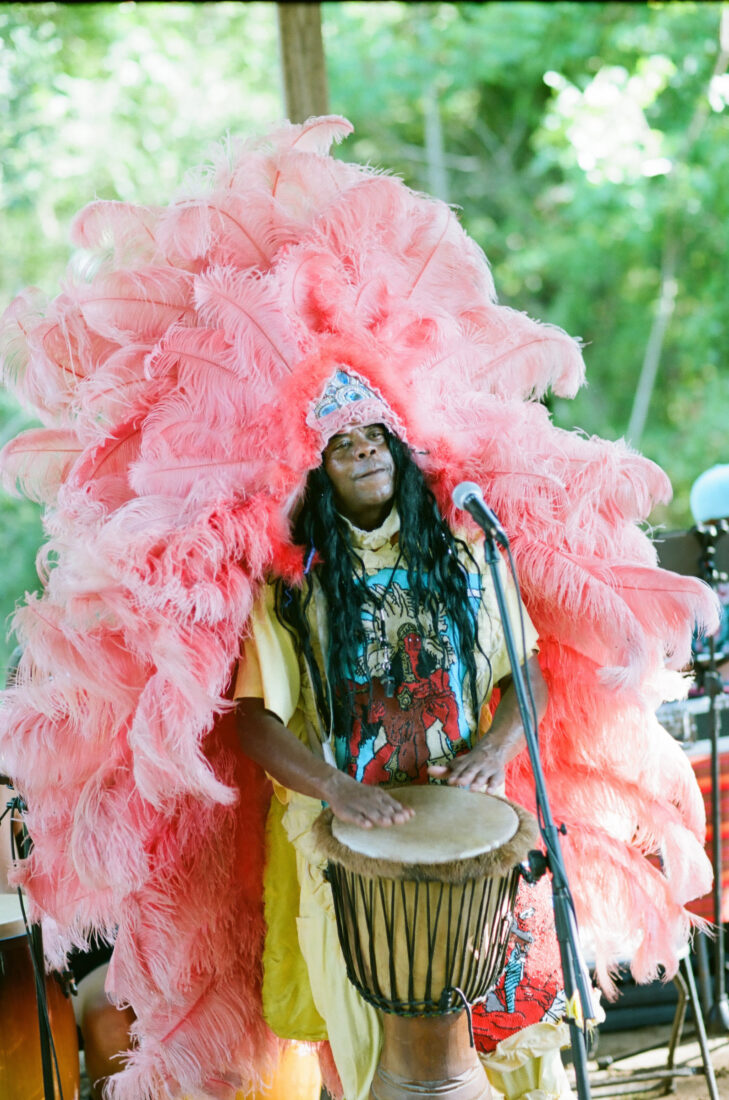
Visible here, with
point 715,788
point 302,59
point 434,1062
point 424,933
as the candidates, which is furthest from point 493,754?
point 302,59

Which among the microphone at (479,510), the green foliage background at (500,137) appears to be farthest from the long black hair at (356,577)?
the green foliage background at (500,137)

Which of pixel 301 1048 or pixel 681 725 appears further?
pixel 681 725

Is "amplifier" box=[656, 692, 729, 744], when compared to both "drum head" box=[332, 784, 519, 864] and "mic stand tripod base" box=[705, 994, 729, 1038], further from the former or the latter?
"drum head" box=[332, 784, 519, 864]

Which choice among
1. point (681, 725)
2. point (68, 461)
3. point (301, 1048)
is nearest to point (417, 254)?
point (68, 461)

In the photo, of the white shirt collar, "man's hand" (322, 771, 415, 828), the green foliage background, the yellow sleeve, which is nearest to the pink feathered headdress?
the yellow sleeve

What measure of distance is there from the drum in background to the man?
65 cm

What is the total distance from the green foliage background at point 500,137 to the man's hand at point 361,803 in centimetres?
656

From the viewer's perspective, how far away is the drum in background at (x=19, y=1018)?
2918mm

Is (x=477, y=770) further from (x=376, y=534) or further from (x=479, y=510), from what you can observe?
(x=479, y=510)

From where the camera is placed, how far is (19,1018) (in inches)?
116

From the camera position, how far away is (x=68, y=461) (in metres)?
2.94

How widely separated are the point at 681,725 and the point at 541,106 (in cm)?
938

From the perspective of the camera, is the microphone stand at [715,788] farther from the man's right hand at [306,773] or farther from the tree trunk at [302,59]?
the tree trunk at [302,59]

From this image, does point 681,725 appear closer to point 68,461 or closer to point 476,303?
point 476,303
